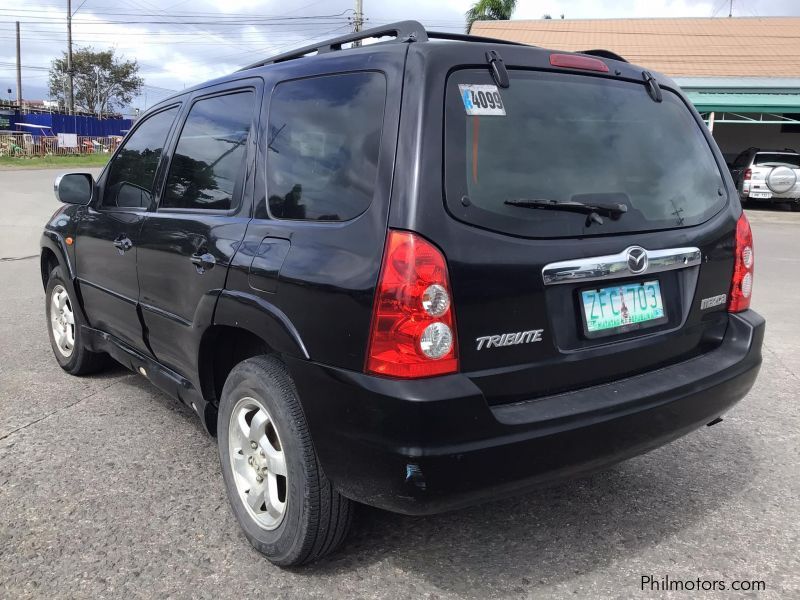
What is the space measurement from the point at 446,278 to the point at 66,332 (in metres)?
3.59

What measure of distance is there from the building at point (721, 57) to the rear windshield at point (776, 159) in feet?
4.11

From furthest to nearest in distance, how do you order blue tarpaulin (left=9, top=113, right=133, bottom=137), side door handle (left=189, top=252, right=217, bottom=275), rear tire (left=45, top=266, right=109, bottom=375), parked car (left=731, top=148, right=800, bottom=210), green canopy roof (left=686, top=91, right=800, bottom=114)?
blue tarpaulin (left=9, top=113, right=133, bottom=137)
green canopy roof (left=686, top=91, right=800, bottom=114)
parked car (left=731, top=148, right=800, bottom=210)
rear tire (left=45, top=266, right=109, bottom=375)
side door handle (left=189, top=252, right=217, bottom=275)

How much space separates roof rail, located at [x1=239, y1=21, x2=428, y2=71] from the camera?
2402mm

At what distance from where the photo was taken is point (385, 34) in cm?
263

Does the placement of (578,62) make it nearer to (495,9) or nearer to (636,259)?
(636,259)

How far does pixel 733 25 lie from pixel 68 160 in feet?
103

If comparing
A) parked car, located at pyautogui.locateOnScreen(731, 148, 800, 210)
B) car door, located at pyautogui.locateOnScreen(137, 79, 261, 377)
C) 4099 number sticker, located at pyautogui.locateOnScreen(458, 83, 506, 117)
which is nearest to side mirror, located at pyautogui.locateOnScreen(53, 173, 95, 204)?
car door, located at pyautogui.locateOnScreen(137, 79, 261, 377)

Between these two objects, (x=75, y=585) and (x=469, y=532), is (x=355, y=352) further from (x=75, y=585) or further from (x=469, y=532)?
(x=75, y=585)

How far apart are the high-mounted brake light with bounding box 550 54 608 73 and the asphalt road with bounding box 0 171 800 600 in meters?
1.81

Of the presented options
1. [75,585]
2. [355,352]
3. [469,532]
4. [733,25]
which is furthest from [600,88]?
[733,25]

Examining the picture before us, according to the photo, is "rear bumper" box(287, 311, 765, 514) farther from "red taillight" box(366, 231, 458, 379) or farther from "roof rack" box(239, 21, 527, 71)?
"roof rack" box(239, 21, 527, 71)

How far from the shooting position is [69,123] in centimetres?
4425

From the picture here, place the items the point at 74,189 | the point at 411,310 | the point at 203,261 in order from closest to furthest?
the point at 411,310, the point at 203,261, the point at 74,189

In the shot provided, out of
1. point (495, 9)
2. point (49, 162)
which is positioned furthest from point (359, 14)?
point (49, 162)
